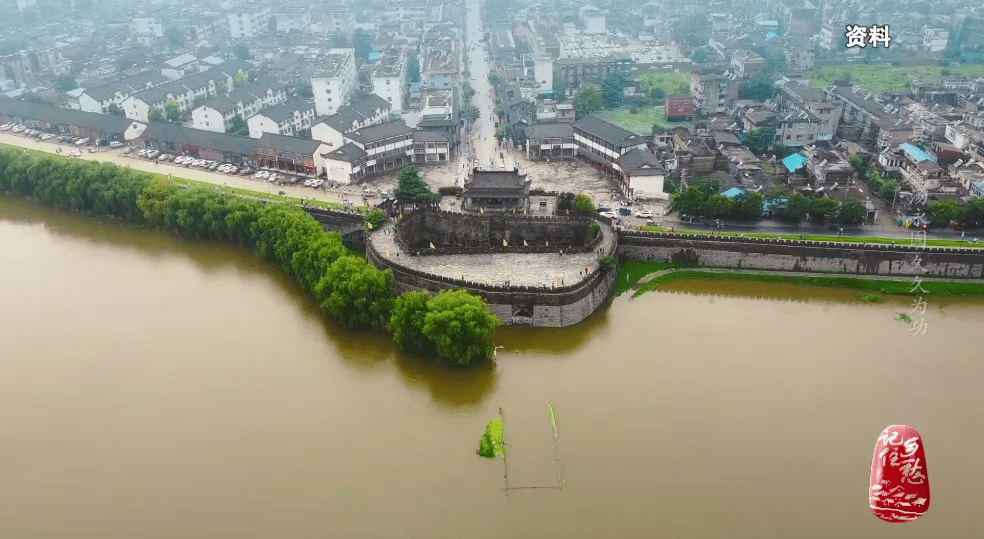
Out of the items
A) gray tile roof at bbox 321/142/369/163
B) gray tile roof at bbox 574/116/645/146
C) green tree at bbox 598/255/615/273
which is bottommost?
green tree at bbox 598/255/615/273

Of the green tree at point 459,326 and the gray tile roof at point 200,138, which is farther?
the gray tile roof at point 200,138

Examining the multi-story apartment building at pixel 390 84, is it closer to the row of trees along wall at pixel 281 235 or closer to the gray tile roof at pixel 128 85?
the gray tile roof at pixel 128 85

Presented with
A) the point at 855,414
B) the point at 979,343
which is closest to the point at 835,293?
the point at 979,343

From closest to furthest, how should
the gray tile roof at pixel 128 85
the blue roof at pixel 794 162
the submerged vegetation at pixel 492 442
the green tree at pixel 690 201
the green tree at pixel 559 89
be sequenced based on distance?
the submerged vegetation at pixel 492 442
the green tree at pixel 690 201
the blue roof at pixel 794 162
the gray tile roof at pixel 128 85
the green tree at pixel 559 89

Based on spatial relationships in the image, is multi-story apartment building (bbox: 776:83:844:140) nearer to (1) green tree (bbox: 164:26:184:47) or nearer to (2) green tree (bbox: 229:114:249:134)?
(2) green tree (bbox: 229:114:249:134)

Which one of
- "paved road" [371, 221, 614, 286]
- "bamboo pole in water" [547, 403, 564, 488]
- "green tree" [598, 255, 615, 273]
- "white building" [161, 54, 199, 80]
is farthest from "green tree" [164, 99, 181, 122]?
"bamboo pole in water" [547, 403, 564, 488]

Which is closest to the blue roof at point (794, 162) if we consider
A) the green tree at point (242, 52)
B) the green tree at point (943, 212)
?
the green tree at point (943, 212)

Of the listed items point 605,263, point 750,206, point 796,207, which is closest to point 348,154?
point 605,263
